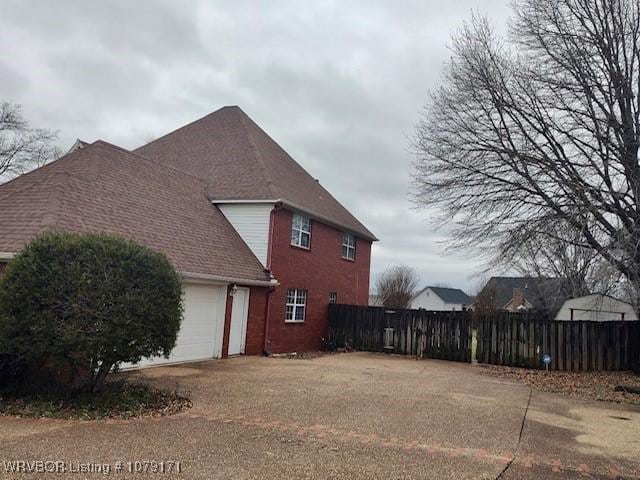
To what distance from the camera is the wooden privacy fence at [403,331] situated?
1756 cm

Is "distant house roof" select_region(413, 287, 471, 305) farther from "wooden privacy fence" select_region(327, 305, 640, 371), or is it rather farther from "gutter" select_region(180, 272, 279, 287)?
"gutter" select_region(180, 272, 279, 287)

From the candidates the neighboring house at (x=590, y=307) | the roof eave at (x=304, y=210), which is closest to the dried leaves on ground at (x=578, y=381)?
the neighboring house at (x=590, y=307)

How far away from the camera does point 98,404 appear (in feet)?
24.7

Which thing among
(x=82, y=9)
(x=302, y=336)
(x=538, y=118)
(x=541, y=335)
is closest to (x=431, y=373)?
(x=541, y=335)

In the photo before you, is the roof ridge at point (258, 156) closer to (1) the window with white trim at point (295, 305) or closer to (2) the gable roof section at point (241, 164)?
(2) the gable roof section at point (241, 164)

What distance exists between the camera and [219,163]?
19.4m

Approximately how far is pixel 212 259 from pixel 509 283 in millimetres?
45004

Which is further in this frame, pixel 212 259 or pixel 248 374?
pixel 212 259

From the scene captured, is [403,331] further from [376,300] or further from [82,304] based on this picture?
[376,300]

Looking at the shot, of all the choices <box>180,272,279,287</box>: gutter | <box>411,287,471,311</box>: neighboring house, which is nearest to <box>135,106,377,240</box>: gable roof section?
<box>180,272,279,287</box>: gutter

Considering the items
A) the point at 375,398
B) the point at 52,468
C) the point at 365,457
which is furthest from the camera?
the point at 375,398

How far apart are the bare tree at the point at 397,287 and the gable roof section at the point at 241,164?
12.8 meters

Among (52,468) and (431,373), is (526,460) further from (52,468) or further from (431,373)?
(431,373)

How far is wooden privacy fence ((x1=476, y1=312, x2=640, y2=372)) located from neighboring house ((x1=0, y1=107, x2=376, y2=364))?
7.46m
